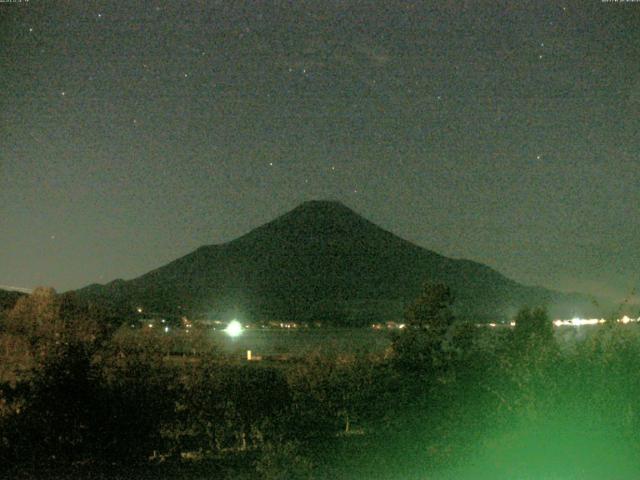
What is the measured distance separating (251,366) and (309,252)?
9645 cm

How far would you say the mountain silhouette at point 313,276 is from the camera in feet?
205

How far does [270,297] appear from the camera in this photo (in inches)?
3720

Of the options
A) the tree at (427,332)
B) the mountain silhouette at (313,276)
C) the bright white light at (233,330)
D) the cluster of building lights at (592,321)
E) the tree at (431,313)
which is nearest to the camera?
the cluster of building lights at (592,321)

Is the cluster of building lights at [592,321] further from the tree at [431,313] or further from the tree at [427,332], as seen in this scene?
the tree at [431,313]

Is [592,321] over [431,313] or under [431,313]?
under

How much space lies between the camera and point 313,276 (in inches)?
4023

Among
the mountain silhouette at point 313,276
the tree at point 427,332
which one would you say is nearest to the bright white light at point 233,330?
the tree at point 427,332

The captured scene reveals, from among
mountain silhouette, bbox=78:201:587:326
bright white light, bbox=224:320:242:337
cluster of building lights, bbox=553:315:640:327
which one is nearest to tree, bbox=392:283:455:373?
bright white light, bbox=224:320:242:337

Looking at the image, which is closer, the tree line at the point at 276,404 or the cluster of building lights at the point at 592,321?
the tree line at the point at 276,404

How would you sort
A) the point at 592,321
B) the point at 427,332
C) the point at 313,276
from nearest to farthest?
1. the point at 592,321
2. the point at 427,332
3. the point at 313,276

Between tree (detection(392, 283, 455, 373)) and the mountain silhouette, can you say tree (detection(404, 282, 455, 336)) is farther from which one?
the mountain silhouette

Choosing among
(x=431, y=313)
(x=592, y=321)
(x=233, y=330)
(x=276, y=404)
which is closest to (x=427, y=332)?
(x=431, y=313)

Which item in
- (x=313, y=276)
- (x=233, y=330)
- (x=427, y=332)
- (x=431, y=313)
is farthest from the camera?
(x=313, y=276)

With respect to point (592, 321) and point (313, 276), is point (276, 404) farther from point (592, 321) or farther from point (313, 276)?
point (313, 276)
